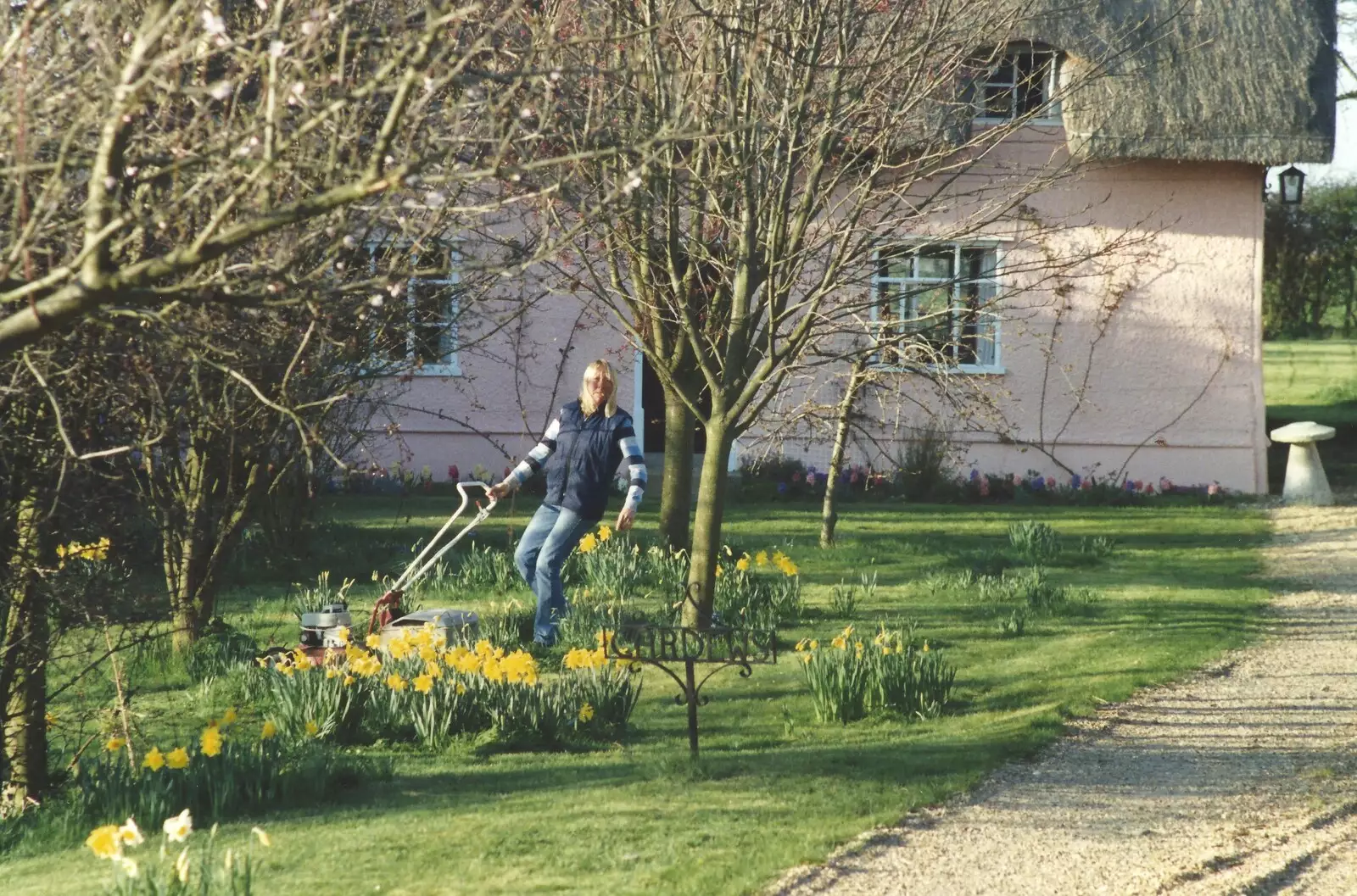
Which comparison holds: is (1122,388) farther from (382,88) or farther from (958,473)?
(382,88)

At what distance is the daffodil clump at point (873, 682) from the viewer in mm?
6758

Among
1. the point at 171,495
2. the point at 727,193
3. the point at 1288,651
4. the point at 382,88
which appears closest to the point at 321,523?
the point at 171,495

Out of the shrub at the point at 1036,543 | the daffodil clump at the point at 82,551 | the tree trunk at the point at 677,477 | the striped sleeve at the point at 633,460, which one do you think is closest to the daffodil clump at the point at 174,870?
the daffodil clump at the point at 82,551

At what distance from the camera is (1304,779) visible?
591 cm

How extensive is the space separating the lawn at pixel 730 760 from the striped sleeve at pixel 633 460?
98cm

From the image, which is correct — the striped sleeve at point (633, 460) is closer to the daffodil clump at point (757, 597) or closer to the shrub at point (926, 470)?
the daffodil clump at point (757, 597)

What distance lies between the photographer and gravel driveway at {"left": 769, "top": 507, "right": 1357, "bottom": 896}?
186 inches

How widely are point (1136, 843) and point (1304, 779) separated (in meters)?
1.23

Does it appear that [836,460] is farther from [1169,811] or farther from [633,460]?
[1169,811]

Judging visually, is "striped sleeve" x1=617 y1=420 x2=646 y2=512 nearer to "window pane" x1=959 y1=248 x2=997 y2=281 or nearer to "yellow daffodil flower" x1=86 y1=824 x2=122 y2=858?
"yellow daffodil flower" x1=86 y1=824 x2=122 y2=858

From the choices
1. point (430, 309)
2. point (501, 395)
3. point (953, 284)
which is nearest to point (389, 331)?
point (430, 309)

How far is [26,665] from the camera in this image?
18.6ft

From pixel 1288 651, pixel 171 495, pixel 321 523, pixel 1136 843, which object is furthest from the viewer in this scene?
pixel 321 523

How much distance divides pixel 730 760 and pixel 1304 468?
10888 millimetres
